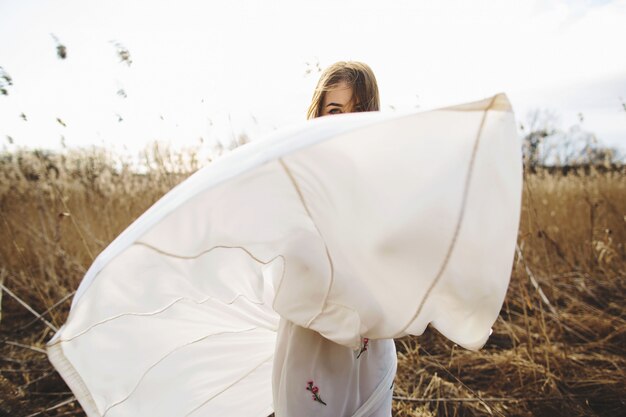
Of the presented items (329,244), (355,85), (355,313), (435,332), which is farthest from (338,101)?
(435,332)

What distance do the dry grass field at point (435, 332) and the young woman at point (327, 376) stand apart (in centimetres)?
56

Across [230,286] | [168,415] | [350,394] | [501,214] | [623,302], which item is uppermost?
[501,214]

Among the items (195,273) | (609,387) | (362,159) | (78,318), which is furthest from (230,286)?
(609,387)

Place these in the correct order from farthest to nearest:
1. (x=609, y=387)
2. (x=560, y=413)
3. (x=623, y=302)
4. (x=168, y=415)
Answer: (x=623, y=302)
(x=609, y=387)
(x=560, y=413)
(x=168, y=415)

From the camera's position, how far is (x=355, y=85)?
49.9 inches

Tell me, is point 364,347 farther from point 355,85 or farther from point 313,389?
point 355,85

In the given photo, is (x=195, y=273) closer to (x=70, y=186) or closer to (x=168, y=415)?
(x=168, y=415)

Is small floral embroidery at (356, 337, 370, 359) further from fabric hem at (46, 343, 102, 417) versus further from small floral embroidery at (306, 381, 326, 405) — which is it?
fabric hem at (46, 343, 102, 417)

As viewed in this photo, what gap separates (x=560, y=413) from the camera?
1632 millimetres

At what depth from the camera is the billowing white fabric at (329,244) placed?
69 centimetres

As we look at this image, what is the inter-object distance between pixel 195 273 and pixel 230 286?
0.42 ft

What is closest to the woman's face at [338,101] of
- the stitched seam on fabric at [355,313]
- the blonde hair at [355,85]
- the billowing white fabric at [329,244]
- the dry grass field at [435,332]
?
the blonde hair at [355,85]

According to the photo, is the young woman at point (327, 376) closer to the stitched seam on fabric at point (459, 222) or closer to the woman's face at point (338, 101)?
the stitched seam on fabric at point (459, 222)

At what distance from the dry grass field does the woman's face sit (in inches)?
43.3
